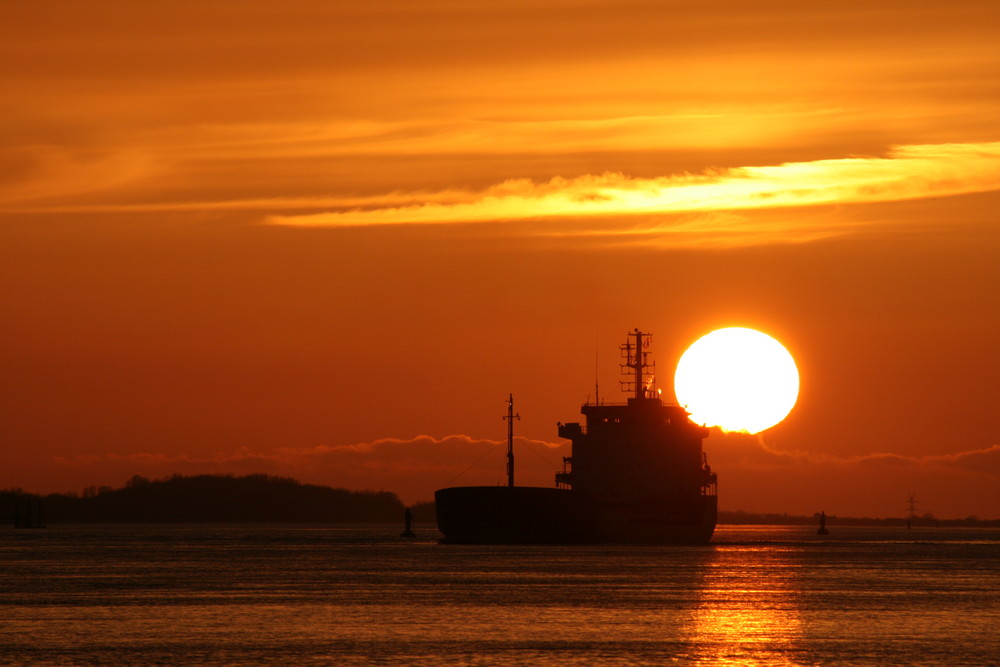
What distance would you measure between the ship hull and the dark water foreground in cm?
1947

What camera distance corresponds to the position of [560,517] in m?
127

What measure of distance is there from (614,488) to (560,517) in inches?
209

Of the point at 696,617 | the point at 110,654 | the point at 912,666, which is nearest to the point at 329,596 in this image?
the point at 696,617

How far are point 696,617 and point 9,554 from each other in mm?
85484

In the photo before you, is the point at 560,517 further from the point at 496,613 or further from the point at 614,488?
the point at 496,613

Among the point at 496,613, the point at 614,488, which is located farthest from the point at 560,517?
the point at 496,613

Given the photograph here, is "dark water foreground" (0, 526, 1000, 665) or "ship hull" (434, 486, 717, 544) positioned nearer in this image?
"dark water foreground" (0, 526, 1000, 665)

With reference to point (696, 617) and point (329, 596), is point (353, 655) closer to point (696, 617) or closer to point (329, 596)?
point (696, 617)

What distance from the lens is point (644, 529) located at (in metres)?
130

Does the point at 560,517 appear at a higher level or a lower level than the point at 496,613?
higher

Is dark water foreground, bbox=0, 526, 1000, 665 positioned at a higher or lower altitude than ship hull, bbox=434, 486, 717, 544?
lower

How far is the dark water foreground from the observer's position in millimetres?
46625

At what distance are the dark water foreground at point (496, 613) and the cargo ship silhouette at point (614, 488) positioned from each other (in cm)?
2025

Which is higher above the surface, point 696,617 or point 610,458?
point 610,458
